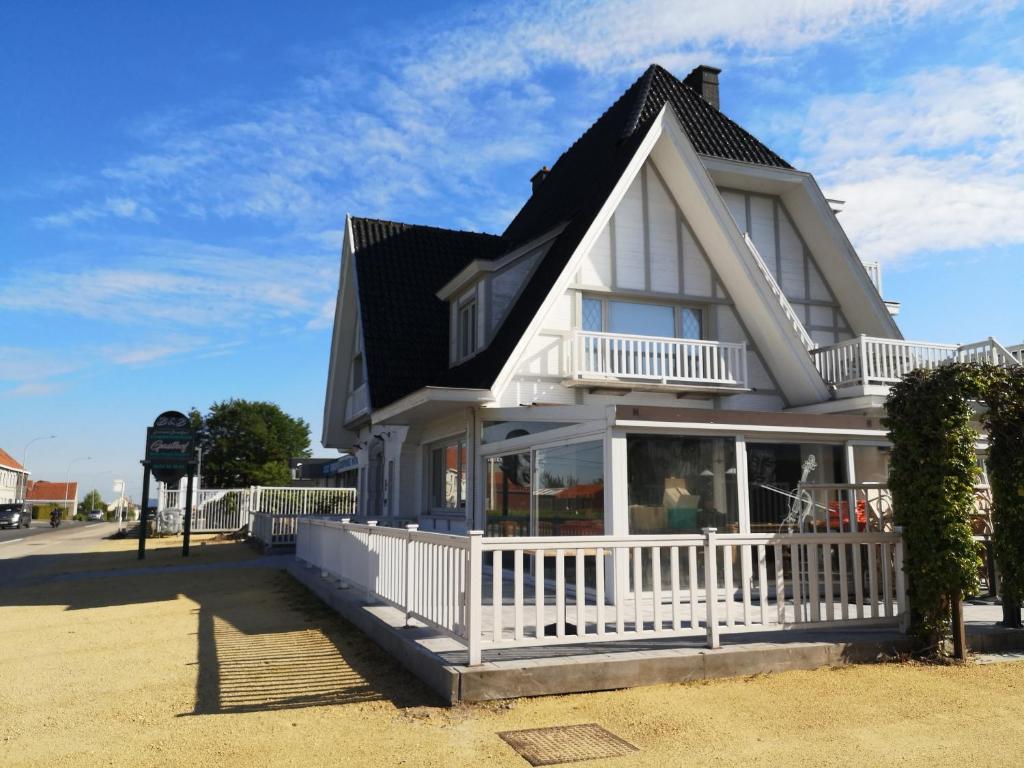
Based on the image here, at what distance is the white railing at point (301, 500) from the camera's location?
27.8m

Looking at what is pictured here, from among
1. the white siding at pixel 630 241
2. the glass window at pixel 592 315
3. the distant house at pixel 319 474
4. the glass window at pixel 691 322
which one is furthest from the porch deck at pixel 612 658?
the distant house at pixel 319 474

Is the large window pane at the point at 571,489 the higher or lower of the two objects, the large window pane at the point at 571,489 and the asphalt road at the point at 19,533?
the higher

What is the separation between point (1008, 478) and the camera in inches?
294

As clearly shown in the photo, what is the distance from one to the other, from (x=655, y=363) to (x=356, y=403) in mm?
9004

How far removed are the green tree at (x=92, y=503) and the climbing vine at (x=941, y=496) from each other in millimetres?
103836

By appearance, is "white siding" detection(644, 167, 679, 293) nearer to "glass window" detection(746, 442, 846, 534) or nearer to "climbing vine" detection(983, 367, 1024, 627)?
"glass window" detection(746, 442, 846, 534)

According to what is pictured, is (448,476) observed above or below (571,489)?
above

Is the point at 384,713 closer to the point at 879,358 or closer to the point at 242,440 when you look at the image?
the point at 879,358

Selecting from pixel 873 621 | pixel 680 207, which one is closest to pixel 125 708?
pixel 873 621

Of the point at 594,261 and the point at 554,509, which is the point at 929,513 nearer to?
the point at 554,509

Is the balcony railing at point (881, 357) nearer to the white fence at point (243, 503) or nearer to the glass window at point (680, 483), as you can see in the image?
the glass window at point (680, 483)

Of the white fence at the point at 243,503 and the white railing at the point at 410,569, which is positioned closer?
the white railing at the point at 410,569

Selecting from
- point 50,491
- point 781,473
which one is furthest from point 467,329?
point 50,491

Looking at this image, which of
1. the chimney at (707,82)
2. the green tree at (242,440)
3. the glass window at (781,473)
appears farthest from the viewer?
the green tree at (242,440)
